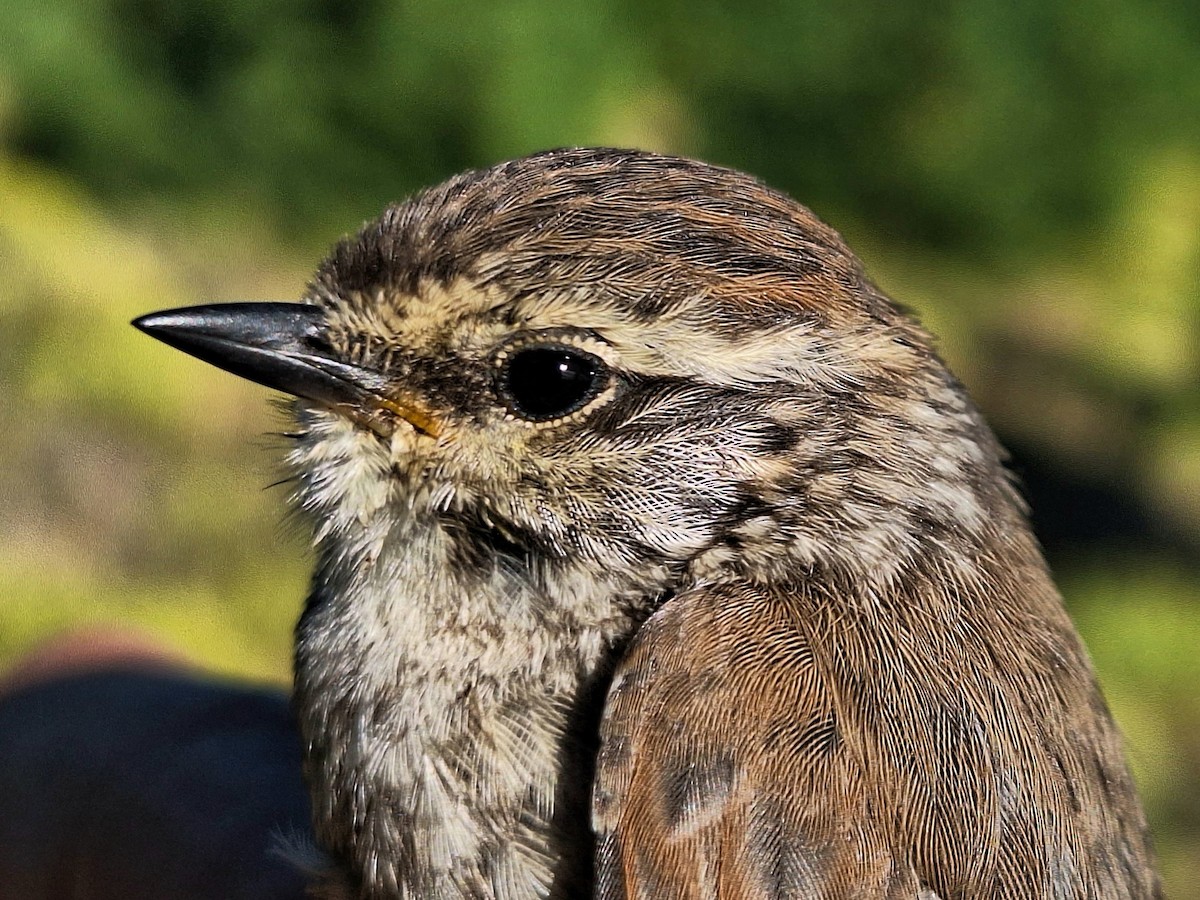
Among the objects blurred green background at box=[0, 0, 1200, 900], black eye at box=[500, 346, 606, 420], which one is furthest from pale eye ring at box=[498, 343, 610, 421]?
blurred green background at box=[0, 0, 1200, 900]

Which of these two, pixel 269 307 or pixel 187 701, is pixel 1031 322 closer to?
pixel 187 701

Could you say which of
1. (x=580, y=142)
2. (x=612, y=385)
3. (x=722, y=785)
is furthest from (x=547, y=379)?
(x=580, y=142)

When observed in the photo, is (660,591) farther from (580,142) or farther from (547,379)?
(580,142)

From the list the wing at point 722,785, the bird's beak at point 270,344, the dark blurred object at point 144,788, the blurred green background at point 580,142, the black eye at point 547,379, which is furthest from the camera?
the blurred green background at point 580,142

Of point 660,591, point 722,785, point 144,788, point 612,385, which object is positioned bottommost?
point 144,788

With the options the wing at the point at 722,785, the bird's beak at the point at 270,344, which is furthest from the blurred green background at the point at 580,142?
the wing at the point at 722,785

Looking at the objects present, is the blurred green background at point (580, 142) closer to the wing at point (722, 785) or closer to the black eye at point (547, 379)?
the wing at point (722, 785)

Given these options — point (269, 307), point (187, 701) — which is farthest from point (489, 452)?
point (187, 701)
